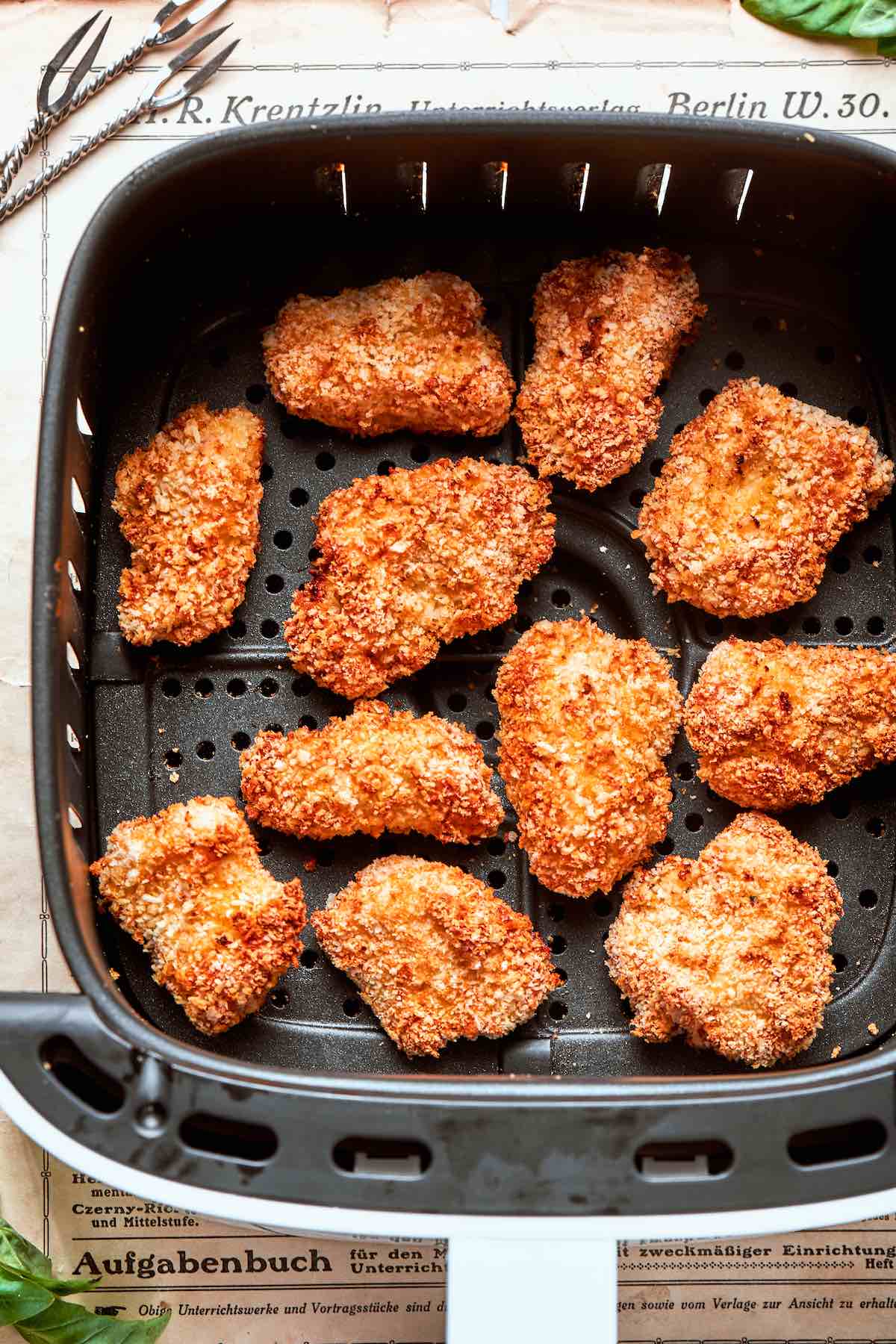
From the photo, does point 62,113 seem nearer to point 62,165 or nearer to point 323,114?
point 62,165

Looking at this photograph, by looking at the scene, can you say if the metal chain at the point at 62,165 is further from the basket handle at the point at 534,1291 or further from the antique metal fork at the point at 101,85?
the basket handle at the point at 534,1291

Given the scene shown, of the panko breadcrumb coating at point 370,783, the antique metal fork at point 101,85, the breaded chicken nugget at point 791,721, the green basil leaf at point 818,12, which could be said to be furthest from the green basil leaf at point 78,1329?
the green basil leaf at point 818,12

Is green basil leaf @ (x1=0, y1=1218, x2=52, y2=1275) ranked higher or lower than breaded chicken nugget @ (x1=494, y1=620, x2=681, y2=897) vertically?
lower

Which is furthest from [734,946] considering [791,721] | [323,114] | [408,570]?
[323,114]

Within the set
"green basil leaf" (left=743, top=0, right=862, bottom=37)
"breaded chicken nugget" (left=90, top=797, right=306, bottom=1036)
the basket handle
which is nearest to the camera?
the basket handle

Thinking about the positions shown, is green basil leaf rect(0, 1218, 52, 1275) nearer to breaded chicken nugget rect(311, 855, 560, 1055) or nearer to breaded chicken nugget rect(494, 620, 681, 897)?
breaded chicken nugget rect(311, 855, 560, 1055)

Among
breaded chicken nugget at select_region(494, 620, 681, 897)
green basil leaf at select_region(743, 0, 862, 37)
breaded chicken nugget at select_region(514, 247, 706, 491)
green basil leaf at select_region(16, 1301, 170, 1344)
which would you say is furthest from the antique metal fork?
→ green basil leaf at select_region(16, 1301, 170, 1344)

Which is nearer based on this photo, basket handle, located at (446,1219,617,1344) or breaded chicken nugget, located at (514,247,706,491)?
basket handle, located at (446,1219,617,1344)
